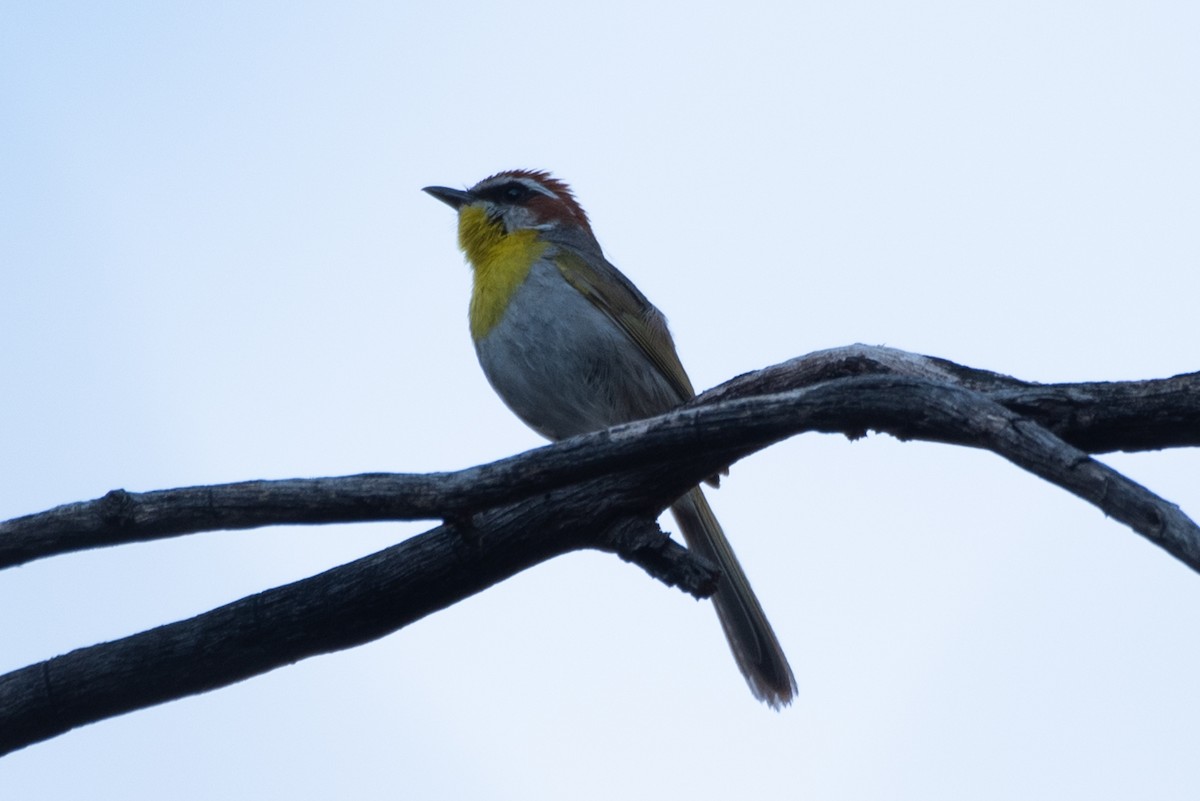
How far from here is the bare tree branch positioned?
14.3 ft

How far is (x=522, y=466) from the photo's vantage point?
14.8 feet

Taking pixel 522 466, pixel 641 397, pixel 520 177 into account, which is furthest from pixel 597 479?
pixel 520 177

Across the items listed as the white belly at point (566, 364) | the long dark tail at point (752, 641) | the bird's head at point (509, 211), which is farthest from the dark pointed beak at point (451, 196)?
the long dark tail at point (752, 641)

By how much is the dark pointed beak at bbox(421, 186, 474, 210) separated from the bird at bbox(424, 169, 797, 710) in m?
0.88

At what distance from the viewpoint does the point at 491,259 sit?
314 inches

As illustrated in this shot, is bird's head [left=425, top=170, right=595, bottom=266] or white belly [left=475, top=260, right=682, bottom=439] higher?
bird's head [left=425, top=170, right=595, bottom=266]

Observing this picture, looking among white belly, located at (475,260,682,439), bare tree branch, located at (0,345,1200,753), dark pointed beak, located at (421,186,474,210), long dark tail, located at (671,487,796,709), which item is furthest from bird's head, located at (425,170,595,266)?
bare tree branch, located at (0,345,1200,753)

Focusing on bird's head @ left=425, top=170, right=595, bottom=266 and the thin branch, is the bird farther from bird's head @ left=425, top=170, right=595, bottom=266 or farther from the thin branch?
the thin branch

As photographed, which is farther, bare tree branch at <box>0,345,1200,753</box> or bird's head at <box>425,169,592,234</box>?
bird's head at <box>425,169,592,234</box>

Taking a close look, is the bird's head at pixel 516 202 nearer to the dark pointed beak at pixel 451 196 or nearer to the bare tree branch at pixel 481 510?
the dark pointed beak at pixel 451 196

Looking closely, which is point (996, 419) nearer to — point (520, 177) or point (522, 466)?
point (522, 466)

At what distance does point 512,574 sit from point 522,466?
0.71 m

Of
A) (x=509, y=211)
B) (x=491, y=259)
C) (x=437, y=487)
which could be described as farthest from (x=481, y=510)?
(x=509, y=211)

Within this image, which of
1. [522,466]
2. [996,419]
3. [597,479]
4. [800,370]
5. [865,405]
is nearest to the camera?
[996,419]
